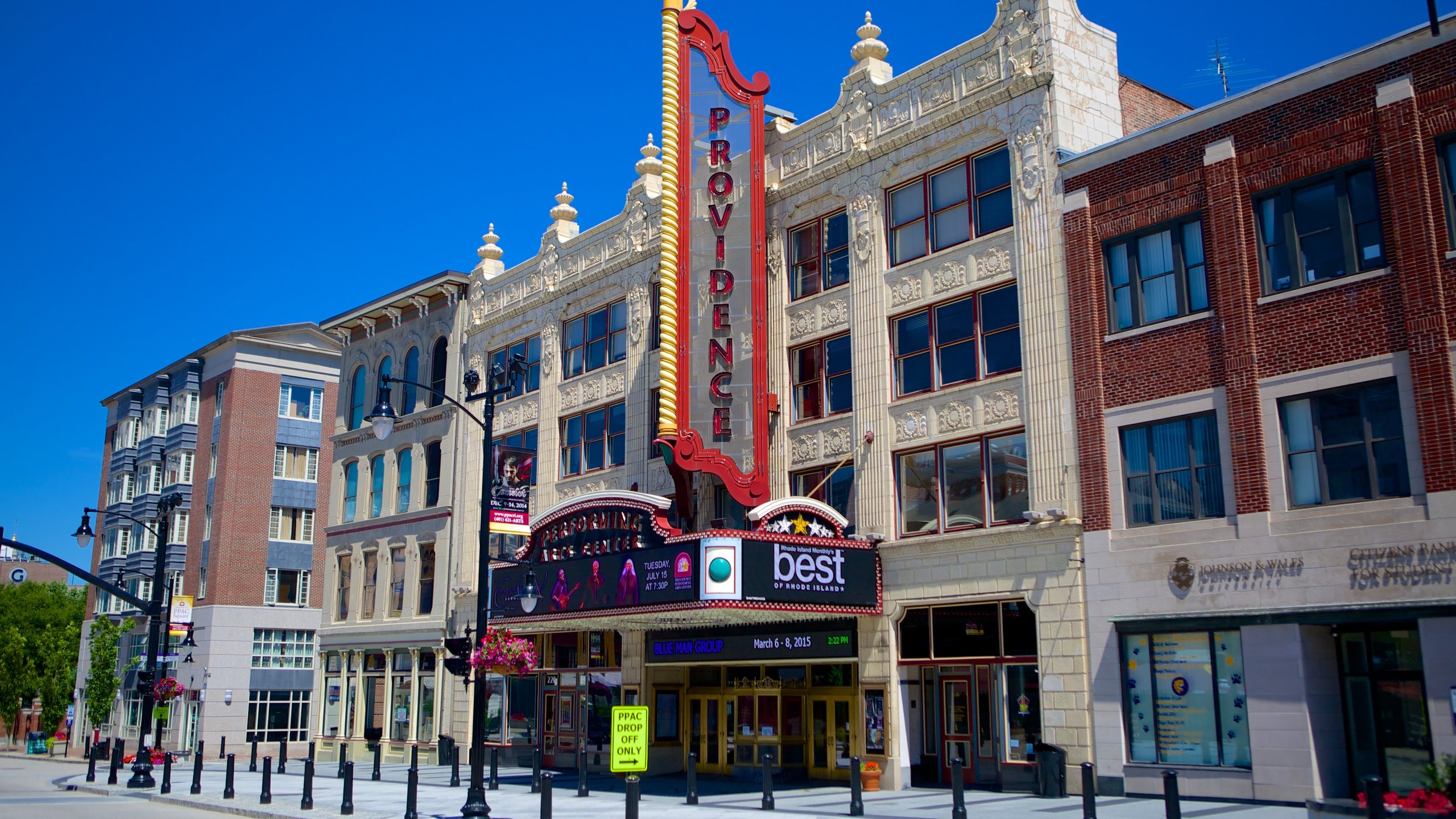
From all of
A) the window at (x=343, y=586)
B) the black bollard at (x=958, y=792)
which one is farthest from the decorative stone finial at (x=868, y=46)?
the window at (x=343, y=586)

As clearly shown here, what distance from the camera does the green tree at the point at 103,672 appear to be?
2410 inches

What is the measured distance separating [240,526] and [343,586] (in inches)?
569

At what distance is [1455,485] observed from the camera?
19156 millimetres

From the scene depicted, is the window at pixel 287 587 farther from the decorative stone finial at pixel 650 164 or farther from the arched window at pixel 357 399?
the decorative stone finial at pixel 650 164

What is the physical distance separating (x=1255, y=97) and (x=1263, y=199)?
1948 millimetres

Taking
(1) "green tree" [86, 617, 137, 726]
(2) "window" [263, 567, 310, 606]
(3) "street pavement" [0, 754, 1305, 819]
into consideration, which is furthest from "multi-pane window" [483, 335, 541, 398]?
(1) "green tree" [86, 617, 137, 726]

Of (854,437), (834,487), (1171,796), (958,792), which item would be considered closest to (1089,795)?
(958,792)

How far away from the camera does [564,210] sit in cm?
4291

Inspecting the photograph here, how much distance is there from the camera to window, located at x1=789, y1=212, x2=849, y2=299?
3134cm

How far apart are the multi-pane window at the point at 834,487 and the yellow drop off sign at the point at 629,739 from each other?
12.0m

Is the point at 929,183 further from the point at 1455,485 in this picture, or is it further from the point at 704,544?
the point at 1455,485

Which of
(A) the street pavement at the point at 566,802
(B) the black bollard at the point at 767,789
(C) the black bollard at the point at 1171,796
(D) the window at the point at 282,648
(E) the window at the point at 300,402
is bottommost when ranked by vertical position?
(A) the street pavement at the point at 566,802

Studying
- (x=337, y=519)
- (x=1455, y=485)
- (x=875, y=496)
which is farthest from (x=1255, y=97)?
(x=337, y=519)

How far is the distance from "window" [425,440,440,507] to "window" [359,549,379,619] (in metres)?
4.25
